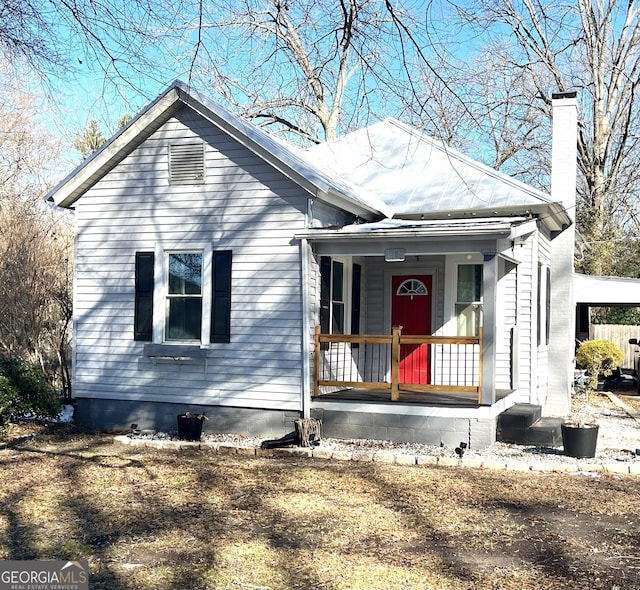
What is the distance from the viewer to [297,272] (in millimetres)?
11078

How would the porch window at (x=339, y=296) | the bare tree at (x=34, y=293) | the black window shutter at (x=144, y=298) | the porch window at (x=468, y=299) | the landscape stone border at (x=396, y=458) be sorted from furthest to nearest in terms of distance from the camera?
the bare tree at (x=34, y=293) < the porch window at (x=468, y=299) < the black window shutter at (x=144, y=298) < the porch window at (x=339, y=296) < the landscape stone border at (x=396, y=458)

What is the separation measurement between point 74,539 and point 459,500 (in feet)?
12.3

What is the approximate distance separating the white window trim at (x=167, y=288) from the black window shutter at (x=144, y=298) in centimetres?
10

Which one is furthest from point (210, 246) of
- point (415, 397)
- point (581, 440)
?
point (581, 440)

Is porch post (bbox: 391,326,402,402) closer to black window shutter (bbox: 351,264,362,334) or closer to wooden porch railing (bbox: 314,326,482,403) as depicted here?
wooden porch railing (bbox: 314,326,482,403)

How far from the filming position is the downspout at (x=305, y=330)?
11.0 meters

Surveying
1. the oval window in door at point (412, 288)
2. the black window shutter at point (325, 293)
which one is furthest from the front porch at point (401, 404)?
the oval window in door at point (412, 288)

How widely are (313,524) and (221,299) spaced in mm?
5279

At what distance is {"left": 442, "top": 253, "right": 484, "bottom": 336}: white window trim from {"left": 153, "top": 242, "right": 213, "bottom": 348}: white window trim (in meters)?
4.07

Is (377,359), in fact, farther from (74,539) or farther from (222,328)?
(74,539)

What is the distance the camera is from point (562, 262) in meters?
14.8

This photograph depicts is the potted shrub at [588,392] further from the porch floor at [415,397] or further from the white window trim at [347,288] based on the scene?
the white window trim at [347,288]

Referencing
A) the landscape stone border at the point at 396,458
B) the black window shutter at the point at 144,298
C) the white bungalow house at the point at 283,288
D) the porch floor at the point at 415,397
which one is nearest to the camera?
the landscape stone border at the point at 396,458

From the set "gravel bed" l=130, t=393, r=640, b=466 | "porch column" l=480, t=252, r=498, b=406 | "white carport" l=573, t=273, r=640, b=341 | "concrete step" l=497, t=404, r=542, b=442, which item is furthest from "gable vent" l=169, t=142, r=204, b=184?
"white carport" l=573, t=273, r=640, b=341
